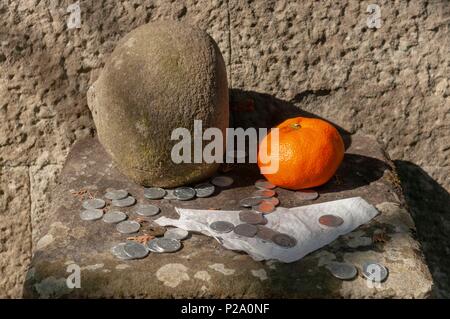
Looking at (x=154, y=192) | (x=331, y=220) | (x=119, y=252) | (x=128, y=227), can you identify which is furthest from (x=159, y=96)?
(x=331, y=220)

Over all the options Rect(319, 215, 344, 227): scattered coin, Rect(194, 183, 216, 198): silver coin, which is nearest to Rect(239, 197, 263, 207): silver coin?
Rect(194, 183, 216, 198): silver coin

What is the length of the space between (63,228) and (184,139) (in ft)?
1.70

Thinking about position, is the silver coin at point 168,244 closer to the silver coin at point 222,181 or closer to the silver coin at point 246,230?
the silver coin at point 246,230

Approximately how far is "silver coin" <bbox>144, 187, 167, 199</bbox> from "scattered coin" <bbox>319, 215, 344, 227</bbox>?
0.59m

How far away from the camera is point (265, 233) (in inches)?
85.1

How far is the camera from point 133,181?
2.49 m

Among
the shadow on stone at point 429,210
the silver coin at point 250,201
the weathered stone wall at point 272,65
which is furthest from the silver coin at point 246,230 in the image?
the shadow on stone at point 429,210

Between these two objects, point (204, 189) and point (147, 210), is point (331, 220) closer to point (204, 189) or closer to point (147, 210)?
point (204, 189)

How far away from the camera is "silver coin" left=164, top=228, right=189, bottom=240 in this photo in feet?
7.06

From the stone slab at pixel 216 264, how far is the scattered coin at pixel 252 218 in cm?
12

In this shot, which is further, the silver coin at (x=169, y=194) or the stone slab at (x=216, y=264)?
the silver coin at (x=169, y=194)

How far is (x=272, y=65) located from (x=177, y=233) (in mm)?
954

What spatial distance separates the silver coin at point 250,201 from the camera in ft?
7.68

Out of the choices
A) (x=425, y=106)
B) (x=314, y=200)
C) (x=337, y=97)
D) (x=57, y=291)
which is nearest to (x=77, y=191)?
(x=57, y=291)
